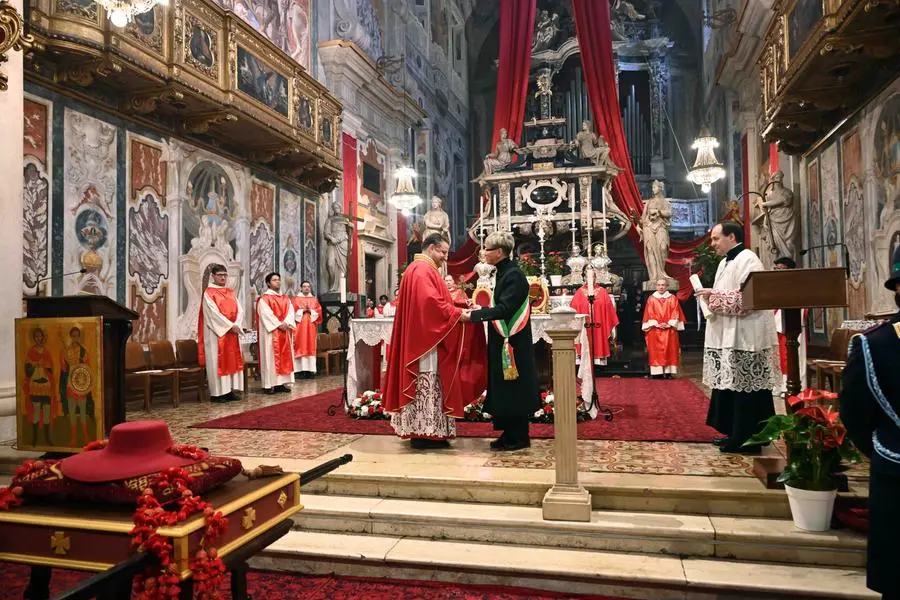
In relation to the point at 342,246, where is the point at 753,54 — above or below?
above

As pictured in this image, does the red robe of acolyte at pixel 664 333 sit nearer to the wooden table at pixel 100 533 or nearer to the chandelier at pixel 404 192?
the chandelier at pixel 404 192

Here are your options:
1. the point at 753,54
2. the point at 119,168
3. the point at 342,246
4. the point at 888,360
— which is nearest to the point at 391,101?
the point at 342,246

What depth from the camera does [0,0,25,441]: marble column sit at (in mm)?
5414

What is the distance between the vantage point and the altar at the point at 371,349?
6414 mm

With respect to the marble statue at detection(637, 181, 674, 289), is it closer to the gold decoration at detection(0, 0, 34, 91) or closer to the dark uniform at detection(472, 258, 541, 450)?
the dark uniform at detection(472, 258, 541, 450)

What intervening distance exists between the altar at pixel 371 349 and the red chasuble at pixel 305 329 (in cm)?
343

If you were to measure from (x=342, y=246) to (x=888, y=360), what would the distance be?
12.2 meters

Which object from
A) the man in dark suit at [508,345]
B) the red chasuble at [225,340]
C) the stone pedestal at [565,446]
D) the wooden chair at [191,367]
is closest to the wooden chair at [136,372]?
the wooden chair at [191,367]

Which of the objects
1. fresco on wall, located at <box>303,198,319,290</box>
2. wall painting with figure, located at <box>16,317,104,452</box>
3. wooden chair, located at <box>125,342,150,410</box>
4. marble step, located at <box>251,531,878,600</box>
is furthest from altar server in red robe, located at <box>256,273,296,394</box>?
marble step, located at <box>251,531,878,600</box>

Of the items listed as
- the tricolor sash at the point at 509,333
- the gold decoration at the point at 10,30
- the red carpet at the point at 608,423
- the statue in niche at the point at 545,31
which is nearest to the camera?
the tricolor sash at the point at 509,333

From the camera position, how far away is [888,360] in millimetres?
2186

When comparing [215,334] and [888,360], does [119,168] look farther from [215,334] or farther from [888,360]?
[888,360]

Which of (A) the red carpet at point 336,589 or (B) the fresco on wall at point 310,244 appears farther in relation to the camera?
(B) the fresco on wall at point 310,244

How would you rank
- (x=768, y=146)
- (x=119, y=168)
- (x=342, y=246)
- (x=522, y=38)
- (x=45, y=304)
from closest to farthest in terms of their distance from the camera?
(x=45, y=304) < (x=119, y=168) < (x=768, y=146) < (x=342, y=246) < (x=522, y=38)
